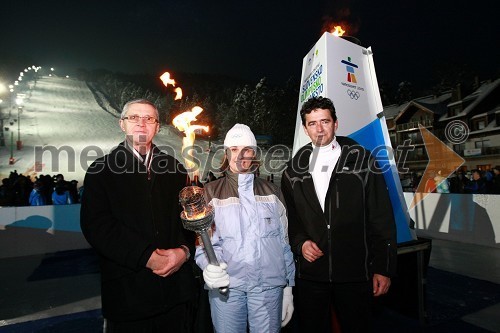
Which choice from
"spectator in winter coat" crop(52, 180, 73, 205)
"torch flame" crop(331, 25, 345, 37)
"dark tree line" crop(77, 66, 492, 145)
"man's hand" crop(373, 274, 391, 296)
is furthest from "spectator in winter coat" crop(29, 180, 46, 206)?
"dark tree line" crop(77, 66, 492, 145)

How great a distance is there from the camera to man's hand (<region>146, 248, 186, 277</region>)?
2.18 meters

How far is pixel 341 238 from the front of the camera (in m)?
2.62

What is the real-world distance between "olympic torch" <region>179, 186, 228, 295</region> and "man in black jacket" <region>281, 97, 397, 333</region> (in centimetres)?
88

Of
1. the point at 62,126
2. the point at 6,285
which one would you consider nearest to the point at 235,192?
the point at 6,285

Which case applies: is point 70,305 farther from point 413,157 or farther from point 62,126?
point 62,126

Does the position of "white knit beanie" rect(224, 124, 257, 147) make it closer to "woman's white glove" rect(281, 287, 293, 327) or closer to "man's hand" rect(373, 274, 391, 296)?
"woman's white glove" rect(281, 287, 293, 327)

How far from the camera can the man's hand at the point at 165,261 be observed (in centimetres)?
218

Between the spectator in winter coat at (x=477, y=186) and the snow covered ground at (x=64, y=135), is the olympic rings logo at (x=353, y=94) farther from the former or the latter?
the snow covered ground at (x=64, y=135)

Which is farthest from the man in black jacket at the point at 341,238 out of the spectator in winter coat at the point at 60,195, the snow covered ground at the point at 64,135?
the snow covered ground at the point at 64,135

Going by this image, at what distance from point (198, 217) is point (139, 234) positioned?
18.9 inches

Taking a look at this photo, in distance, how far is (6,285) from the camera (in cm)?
641

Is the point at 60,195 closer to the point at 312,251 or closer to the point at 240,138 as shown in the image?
the point at 240,138

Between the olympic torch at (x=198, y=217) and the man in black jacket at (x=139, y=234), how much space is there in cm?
33

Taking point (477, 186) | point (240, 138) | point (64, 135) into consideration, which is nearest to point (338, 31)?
point (240, 138)
